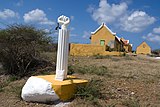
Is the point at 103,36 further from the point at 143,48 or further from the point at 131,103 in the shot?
the point at 131,103

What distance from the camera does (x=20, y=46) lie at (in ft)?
37.5

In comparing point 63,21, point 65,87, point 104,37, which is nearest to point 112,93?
point 65,87

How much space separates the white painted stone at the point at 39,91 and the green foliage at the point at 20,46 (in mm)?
4140

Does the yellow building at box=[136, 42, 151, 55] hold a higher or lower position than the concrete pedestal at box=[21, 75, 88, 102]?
higher

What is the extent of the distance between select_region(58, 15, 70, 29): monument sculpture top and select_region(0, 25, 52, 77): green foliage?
3842 mm

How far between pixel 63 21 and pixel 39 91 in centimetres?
207

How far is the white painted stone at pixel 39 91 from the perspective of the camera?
6.87 m

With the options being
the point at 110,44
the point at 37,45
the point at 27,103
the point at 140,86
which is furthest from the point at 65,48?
the point at 110,44

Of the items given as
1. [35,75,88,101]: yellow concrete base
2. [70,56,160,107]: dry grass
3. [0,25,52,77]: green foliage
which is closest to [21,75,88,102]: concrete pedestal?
[35,75,88,101]: yellow concrete base

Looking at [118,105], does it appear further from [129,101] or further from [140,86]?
[140,86]

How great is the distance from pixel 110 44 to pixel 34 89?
25.8m

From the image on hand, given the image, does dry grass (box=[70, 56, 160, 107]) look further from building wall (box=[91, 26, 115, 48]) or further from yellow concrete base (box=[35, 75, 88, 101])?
building wall (box=[91, 26, 115, 48])

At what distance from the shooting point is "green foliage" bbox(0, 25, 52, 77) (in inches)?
435

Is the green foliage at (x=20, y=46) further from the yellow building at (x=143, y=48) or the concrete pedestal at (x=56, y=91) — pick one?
the yellow building at (x=143, y=48)
